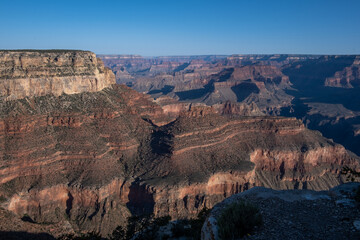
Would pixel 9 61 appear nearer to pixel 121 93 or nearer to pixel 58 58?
pixel 58 58

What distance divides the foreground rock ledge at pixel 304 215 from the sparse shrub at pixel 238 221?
1.15 feet

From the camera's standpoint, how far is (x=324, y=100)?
176 metres

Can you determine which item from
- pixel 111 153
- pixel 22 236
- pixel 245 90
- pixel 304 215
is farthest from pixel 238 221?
pixel 245 90

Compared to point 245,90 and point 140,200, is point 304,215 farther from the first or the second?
point 245,90

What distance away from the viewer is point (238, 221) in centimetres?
1231

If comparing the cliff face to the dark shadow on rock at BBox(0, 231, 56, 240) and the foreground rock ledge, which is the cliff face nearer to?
the dark shadow on rock at BBox(0, 231, 56, 240)

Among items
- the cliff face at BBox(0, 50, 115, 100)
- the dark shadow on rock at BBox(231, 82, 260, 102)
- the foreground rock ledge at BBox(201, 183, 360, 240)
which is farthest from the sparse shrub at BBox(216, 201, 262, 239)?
the dark shadow on rock at BBox(231, 82, 260, 102)

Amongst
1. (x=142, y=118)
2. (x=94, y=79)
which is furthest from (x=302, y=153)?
(x=94, y=79)

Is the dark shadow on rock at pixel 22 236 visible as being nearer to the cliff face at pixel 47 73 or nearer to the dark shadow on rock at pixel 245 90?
the cliff face at pixel 47 73

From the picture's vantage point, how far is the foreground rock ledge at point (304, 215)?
11.7 meters

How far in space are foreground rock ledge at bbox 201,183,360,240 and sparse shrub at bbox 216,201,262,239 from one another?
0.35m

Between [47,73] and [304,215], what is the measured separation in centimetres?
5940

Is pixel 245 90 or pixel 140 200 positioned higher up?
pixel 245 90

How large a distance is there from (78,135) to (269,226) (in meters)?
45.7
